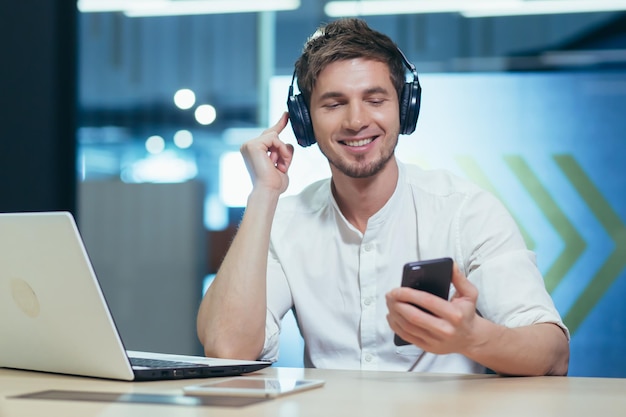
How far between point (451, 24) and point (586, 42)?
0.54m

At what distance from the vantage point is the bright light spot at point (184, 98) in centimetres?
370

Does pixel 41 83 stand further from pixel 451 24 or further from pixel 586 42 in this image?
pixel 586 42

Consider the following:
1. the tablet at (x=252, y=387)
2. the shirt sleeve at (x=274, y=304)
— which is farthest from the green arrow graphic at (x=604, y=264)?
the tablet at (x=252, y=387)

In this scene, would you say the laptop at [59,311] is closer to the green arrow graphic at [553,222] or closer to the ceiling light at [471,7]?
the green arrow graphic at [553,222]

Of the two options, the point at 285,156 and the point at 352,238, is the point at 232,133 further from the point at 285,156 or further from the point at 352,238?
the point at 352,238

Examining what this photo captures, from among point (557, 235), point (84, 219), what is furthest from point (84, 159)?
point (557, 235)

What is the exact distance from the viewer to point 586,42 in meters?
3.32

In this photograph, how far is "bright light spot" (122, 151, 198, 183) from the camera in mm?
3631

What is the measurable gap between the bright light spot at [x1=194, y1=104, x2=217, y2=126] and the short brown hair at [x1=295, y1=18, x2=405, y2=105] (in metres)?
1.76

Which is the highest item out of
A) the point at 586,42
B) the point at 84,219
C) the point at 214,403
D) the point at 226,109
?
the point at 586,42

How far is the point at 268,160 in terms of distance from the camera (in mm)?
1843

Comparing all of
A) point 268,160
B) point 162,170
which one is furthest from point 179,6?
point 268,160

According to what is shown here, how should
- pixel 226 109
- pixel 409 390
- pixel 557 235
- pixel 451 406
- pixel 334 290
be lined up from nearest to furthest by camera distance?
pixel 451 406
pixel 409 390
pixel 334 290
pixel 557 235
pixel 226 109

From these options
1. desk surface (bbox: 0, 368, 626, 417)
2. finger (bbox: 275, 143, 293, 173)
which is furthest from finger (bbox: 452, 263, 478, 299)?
finger (bbox: 275, 143, 293, 173)
